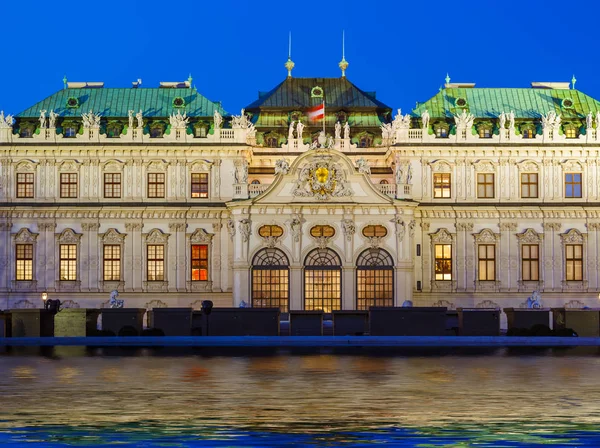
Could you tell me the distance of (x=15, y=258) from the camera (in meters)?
76.6

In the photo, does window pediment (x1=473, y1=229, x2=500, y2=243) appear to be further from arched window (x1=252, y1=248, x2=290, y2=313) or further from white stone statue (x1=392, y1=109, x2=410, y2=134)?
arched window (x1=252, y1=248, x2=290, y2=313)

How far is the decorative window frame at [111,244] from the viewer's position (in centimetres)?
7600

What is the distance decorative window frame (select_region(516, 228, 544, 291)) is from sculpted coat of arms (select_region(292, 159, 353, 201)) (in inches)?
483

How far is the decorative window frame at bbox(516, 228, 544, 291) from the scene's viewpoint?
7619cm

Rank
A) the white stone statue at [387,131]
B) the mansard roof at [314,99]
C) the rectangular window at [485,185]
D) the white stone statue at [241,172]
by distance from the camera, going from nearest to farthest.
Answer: the white stone statue at [241,172], the rectangular window at [485,185], the white stone statue at [387,131], the mansard roof at [314,99]

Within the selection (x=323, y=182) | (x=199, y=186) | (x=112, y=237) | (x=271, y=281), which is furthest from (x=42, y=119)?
(x=323, y=182)

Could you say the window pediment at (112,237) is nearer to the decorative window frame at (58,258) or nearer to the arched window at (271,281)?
the decorative window frame at (58,258)

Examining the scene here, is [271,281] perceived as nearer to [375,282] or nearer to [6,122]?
[375,282]

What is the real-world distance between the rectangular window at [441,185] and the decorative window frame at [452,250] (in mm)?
2446

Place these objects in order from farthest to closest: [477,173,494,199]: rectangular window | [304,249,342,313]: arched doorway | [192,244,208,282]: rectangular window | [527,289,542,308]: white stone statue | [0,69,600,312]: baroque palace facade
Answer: [477,173,494,199]: rectangular window → [192,244,208,282]: rectangular window → [0,69,600,312]: baroque palace facade → [304,249,342,313]: arched doorway → [527,289,542,308]: white stone statue

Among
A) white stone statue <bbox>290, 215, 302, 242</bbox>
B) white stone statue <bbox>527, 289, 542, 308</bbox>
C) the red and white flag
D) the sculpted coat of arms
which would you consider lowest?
white stone statue <bbox>527, 289, 542, 308</bbox>

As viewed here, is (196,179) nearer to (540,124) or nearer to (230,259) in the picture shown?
(230,259)

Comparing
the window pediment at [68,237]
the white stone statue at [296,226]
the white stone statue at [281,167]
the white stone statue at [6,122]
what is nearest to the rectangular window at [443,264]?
the white stone statue at [296,226]

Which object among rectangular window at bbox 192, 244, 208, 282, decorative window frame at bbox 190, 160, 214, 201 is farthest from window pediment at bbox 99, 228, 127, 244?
decorative window frame at bbox 190, 160, 214, 201
